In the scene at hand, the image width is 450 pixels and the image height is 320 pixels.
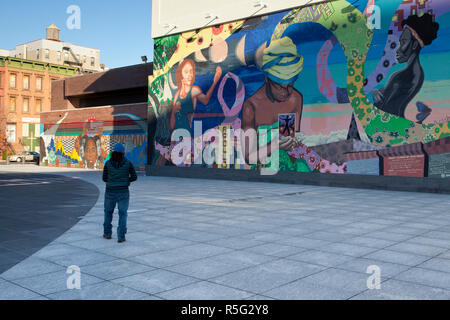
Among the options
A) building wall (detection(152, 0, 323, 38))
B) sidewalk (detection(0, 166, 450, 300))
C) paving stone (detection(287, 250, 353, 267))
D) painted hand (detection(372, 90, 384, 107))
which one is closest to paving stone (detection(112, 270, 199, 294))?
sidewalk (detection(0, 166, 450, 300))

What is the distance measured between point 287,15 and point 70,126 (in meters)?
25.5

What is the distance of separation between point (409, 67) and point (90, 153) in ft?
92.0

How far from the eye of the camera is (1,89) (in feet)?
189

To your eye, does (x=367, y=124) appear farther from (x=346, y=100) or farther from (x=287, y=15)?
(x=287, y=15)

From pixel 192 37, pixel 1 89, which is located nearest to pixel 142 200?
pixel 192 37

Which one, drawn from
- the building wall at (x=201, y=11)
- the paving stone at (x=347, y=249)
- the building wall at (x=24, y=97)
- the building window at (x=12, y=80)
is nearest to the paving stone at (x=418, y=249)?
the paving stone at (x=347, y=249)

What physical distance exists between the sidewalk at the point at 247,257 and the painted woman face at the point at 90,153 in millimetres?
27108

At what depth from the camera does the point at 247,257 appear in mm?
6641

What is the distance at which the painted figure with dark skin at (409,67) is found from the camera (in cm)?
1811

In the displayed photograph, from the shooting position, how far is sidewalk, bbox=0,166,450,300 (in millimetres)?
4992

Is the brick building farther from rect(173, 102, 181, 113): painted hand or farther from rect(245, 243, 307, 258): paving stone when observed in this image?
rect(245, 243, 307, 258): paving stone

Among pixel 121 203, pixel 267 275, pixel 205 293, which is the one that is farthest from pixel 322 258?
pixel 121 203
